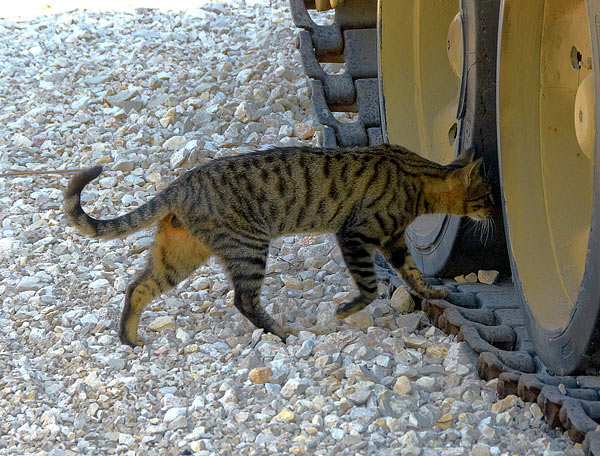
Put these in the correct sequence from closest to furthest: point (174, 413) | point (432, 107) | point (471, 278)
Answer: point (174, 413) → point (471, 278) → point (432, 107)

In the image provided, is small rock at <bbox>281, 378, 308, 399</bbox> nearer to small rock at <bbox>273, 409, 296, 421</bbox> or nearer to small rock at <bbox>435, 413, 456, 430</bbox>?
small rock at <bbox>273, 409, 296, 421</bbox>

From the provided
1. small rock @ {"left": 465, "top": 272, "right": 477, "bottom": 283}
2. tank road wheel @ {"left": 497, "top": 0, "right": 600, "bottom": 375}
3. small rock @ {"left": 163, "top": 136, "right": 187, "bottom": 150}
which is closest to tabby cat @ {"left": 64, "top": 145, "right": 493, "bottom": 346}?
small rock @ {"left": 465, "top": 272, "right": 477, "bottom": 283}

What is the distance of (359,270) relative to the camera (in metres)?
4.20

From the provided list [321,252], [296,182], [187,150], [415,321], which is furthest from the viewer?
[187,150]

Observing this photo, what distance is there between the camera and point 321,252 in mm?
5035

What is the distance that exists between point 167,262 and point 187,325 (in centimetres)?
34

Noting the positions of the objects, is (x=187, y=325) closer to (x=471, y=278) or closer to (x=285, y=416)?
(x=285, y=416)

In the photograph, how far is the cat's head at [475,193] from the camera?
4020 mm

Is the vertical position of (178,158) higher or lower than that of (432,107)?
lower

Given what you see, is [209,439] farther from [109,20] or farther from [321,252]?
[109,20]

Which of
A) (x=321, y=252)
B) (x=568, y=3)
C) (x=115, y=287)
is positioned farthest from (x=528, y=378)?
(x=115, y=287)

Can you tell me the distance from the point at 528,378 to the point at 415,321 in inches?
38.1

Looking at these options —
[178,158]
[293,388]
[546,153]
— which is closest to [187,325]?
[293,388]

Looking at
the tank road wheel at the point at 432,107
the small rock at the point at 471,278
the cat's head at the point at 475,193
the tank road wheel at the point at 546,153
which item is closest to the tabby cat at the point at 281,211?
the cat's head at the point at 475,193
